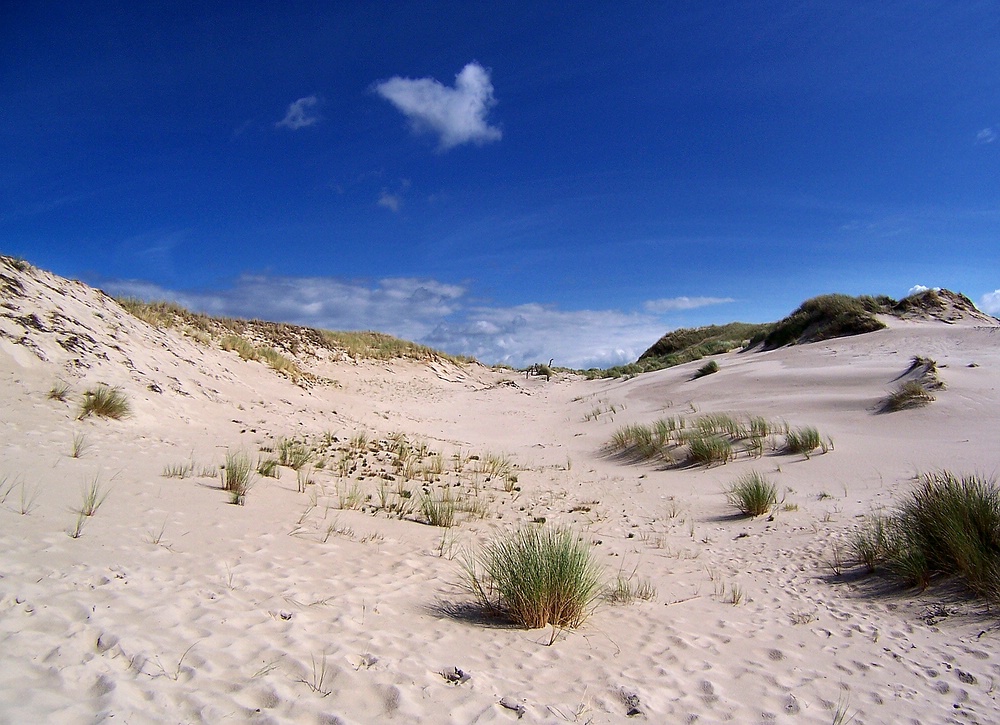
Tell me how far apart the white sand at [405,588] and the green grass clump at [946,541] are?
22 centimetres

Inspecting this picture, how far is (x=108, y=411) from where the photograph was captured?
8.37m

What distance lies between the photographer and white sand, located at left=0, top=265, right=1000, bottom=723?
113 inches

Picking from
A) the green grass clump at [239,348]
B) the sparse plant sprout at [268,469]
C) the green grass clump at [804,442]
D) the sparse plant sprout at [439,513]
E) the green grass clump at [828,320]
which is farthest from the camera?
the green grass clump at [828,320]

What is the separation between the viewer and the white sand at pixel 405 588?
287cm

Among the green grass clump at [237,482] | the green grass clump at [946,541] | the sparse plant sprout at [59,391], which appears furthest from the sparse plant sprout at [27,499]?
the green grass clump at [946,541]

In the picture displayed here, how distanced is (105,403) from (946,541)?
1024 cm

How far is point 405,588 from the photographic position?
15.1ft

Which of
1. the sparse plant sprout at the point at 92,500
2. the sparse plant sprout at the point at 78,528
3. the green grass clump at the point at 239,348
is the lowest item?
the sparse plant sprout at the point at 78,528

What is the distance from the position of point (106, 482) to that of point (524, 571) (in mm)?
4571

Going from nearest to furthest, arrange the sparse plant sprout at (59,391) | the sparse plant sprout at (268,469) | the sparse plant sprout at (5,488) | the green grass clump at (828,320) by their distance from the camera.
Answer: the sparse plant sprout at (5,488)
the sparse plant sprout at (268,469)
the sparse plant sprout at (59,391)
the green grass clump at (828,320)

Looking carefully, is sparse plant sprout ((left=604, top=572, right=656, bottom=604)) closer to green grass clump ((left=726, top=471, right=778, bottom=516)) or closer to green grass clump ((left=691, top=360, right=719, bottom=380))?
green grass clump ((left=726, top=471, right=778, bottom=516))

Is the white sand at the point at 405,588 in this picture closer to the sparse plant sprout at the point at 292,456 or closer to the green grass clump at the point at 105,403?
the green grass clump at the point at 105,403

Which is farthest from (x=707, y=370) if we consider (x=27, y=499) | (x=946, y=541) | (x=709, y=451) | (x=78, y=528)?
(x=27, y=499)

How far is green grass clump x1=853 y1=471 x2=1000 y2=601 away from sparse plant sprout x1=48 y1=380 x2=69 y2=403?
10133 mm
